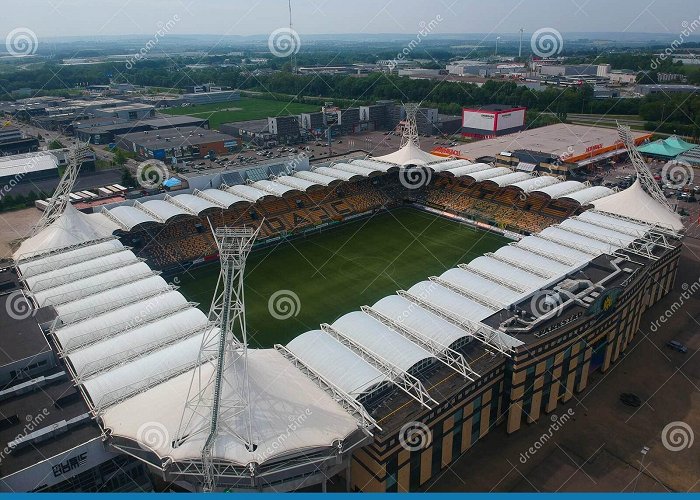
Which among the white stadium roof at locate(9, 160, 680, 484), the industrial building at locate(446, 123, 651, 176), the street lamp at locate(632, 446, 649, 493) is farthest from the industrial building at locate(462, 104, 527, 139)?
the street lamp at locate(632, 446, 649, 493)

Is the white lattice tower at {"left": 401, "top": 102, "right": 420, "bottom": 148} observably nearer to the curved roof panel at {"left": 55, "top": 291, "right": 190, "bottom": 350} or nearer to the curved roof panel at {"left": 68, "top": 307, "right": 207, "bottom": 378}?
the curved roof panel at {"left": 55, "top": 291, "right": 190, "bottom": 350}

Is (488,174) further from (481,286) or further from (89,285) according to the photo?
(89,285)

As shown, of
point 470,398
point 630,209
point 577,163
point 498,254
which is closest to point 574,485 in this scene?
point 470,398

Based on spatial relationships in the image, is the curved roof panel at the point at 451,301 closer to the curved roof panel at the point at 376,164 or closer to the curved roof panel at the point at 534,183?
the curved roof panel at the point at 534,183

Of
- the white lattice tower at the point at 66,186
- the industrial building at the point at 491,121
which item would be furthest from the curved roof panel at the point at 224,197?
the industrial building at the point at 491,121

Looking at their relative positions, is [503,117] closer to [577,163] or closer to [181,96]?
[577,163]

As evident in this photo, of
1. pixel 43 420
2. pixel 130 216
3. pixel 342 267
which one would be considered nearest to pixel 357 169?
pixel 342 267
